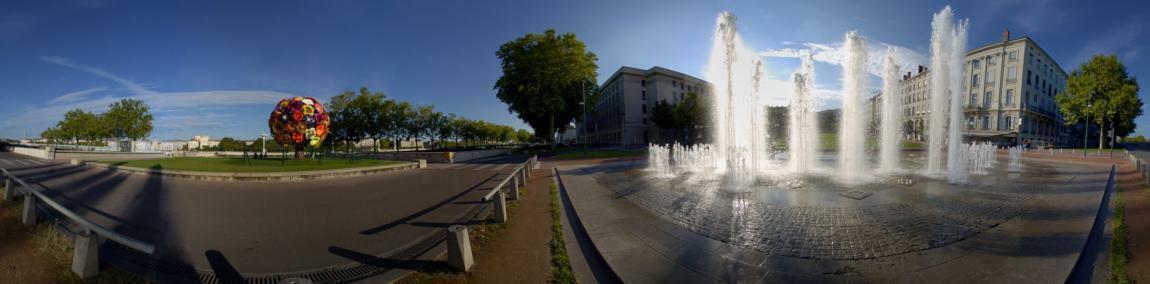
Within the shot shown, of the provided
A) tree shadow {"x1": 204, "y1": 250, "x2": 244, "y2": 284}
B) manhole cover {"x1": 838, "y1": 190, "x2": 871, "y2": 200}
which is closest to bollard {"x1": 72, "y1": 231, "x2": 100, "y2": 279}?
tree shadow {"x1": 204, "y1": 250, "x2": 244, "y2": 284}

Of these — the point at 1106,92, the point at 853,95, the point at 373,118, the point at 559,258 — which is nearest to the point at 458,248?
the point at 559,258

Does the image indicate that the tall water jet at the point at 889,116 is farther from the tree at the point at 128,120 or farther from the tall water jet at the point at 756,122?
the tree at the point at 128,120

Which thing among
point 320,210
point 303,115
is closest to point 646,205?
point 320,210

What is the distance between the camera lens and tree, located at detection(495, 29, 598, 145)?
1350 inches

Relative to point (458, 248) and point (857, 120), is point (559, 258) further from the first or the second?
point (857, 120)

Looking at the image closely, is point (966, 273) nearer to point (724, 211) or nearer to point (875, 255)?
point (875, 255)

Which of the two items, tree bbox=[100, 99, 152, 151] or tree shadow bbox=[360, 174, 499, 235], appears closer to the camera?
tree shadow bbox=[360, 174, 499, 235]

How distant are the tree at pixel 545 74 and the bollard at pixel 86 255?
29.8m

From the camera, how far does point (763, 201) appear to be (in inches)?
327

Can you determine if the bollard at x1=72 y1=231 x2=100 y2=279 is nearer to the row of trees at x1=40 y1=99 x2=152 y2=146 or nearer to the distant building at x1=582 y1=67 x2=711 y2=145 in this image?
the distant building at x1=582 y1=67 x2=711 y2=145

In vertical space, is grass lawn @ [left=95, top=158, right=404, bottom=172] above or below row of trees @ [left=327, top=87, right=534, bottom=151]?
below

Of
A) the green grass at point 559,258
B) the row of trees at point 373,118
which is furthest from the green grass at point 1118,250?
the row of trees at point 373,118

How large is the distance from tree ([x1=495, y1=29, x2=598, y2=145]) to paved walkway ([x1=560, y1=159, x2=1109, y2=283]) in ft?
94.1

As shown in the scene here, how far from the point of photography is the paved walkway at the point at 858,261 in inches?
158
